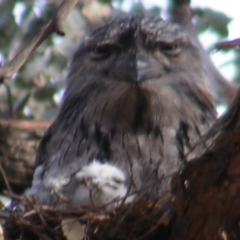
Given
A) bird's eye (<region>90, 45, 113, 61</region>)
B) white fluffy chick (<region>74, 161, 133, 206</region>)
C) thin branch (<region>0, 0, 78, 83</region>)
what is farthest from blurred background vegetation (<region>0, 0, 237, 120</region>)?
thin branch (<region>0, 0, 78, 83</region>)

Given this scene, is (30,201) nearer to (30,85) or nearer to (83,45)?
(83,45)

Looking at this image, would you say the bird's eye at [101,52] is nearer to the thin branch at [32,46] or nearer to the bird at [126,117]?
the bird at [126,117]

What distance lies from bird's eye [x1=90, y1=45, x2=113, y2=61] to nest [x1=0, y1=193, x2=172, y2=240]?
969 mm

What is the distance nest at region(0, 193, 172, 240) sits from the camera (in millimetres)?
2953

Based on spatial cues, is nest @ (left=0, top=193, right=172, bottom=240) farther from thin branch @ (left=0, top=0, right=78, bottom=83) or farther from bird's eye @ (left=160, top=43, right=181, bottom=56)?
bird's eye @ (left=160, top=43, right=181, bottom=56)

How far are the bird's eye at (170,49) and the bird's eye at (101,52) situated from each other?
25 cm

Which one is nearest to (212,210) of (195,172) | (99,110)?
(195,172)

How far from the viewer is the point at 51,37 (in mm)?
4535

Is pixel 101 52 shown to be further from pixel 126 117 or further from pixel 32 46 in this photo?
pixel 32 46

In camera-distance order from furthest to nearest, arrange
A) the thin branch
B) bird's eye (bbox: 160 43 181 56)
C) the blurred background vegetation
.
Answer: the blurred background vegetation, bird's eye (bbox: 160 43 181 56), the thin branch

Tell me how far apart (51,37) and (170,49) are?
2.88ft

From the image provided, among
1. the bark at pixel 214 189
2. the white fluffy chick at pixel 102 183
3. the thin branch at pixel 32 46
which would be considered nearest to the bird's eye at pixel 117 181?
the white fluffy chick at pixel 102 183

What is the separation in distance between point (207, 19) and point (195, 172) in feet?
6.79

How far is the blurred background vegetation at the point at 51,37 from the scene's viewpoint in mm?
4395
